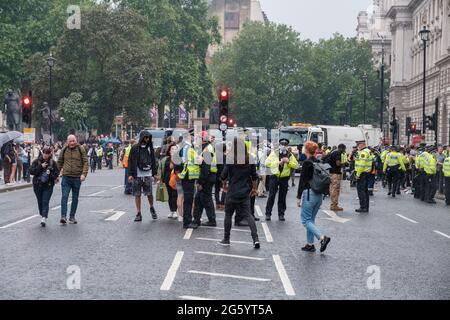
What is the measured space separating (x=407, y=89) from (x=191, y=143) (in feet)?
282

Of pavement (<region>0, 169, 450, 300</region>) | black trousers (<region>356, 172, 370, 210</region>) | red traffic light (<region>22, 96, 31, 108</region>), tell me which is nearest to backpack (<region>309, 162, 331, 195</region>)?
pavement (<region>0, 169, 450, 300</region>)

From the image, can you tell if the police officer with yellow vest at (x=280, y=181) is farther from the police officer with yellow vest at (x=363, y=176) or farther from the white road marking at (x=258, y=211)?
the police officer with yellow vest at (x=363, y=176)

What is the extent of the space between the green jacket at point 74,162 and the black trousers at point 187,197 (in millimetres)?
2125

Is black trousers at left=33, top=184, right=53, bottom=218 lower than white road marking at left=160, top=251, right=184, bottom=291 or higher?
higher

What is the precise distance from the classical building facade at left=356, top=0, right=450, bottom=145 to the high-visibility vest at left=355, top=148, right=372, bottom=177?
1935 inches

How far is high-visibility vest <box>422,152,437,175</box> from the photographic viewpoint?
92.1ft

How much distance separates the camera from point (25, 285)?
32.9ft

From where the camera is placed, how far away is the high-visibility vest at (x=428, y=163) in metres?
28.1

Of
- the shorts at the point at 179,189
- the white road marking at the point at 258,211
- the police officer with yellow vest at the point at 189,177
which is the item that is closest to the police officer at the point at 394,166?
the white road marking at the point at 258,211

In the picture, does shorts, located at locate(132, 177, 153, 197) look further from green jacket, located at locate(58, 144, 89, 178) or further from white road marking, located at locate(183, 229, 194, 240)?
white road marking, located at locate(183, 229, 194, 240)

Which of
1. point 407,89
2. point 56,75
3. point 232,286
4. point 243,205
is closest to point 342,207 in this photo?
point 243,205

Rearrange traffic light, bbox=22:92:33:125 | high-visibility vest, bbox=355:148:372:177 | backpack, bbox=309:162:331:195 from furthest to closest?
traffic light, bbox=22:92:33:125 < high-visibility vest, bbox=355:148:372:177 < backpack, bbox=309:162:331:195
